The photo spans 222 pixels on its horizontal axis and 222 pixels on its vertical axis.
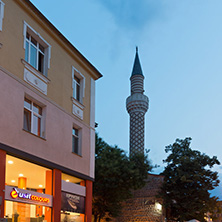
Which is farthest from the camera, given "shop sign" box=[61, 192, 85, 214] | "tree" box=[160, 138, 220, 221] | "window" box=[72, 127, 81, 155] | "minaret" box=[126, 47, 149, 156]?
"minaret" box=[126, 47, 149, 156]

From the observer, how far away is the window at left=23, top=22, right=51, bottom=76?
1472cm

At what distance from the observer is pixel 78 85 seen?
18453mm

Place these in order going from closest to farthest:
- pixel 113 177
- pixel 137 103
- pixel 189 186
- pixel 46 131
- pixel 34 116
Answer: pixel 34 116
pixel 46 131
pixel 113 177
pixel 189 186
pixel 137 103

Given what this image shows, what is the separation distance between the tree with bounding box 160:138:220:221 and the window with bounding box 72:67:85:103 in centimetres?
1646

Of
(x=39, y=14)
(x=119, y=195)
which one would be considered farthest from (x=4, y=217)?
(x=119, y=195)

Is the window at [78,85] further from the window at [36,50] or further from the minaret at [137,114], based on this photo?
the minaret at [137,114]

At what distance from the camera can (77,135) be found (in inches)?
703

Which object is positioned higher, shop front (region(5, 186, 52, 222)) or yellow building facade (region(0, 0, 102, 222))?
yellow building facade (region(0, 0, 102, 222))

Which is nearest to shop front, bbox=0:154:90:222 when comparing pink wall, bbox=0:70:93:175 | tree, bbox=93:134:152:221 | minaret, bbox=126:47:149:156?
pink wall, bbox=0:70:93:175

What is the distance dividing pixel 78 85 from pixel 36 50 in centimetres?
357

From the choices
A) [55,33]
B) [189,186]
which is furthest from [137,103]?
[55,33]

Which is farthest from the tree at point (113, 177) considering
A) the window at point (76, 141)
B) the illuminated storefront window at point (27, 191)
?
the illuminated storefront window at point (27, 191)

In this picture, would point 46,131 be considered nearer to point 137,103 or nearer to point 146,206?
point 146,206

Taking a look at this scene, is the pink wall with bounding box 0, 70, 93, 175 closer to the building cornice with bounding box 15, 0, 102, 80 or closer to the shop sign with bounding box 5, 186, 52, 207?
the shop sign with bounding box 5, 186, 52, 207
